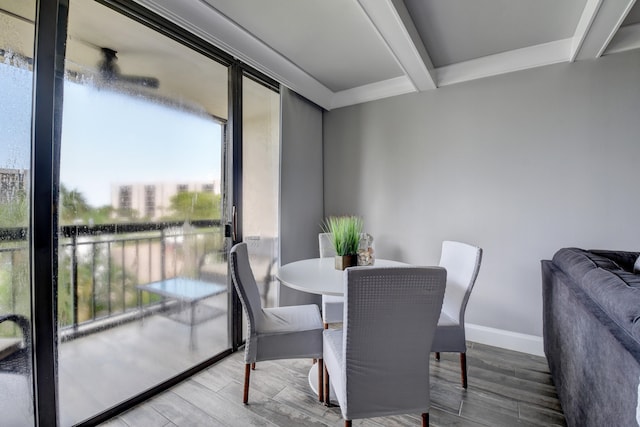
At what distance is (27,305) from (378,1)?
238 cm

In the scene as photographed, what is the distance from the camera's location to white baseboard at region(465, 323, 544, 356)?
7.78ft

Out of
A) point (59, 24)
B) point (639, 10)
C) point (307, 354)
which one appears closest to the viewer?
point (59, 24)

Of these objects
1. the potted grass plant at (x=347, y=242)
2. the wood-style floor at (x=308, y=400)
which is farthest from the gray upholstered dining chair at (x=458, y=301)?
the potted grass plant at (x=347, y=242)

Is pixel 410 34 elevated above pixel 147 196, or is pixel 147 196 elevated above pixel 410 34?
pixel 410 34

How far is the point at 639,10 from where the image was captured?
189cm

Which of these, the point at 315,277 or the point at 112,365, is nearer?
the point at 112,365

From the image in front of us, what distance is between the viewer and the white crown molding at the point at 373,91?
2.88 m

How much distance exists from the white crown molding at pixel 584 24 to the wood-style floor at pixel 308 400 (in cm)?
240

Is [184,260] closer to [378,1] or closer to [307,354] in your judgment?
[307,354]

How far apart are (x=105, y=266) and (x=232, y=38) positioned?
1.74 meters

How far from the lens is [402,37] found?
1951 millimetres

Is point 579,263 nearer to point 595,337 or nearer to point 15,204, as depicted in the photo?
point 595,337

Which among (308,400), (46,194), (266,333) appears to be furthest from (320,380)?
(46,194)

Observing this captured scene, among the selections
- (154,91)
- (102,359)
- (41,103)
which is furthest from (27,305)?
(154,91)
